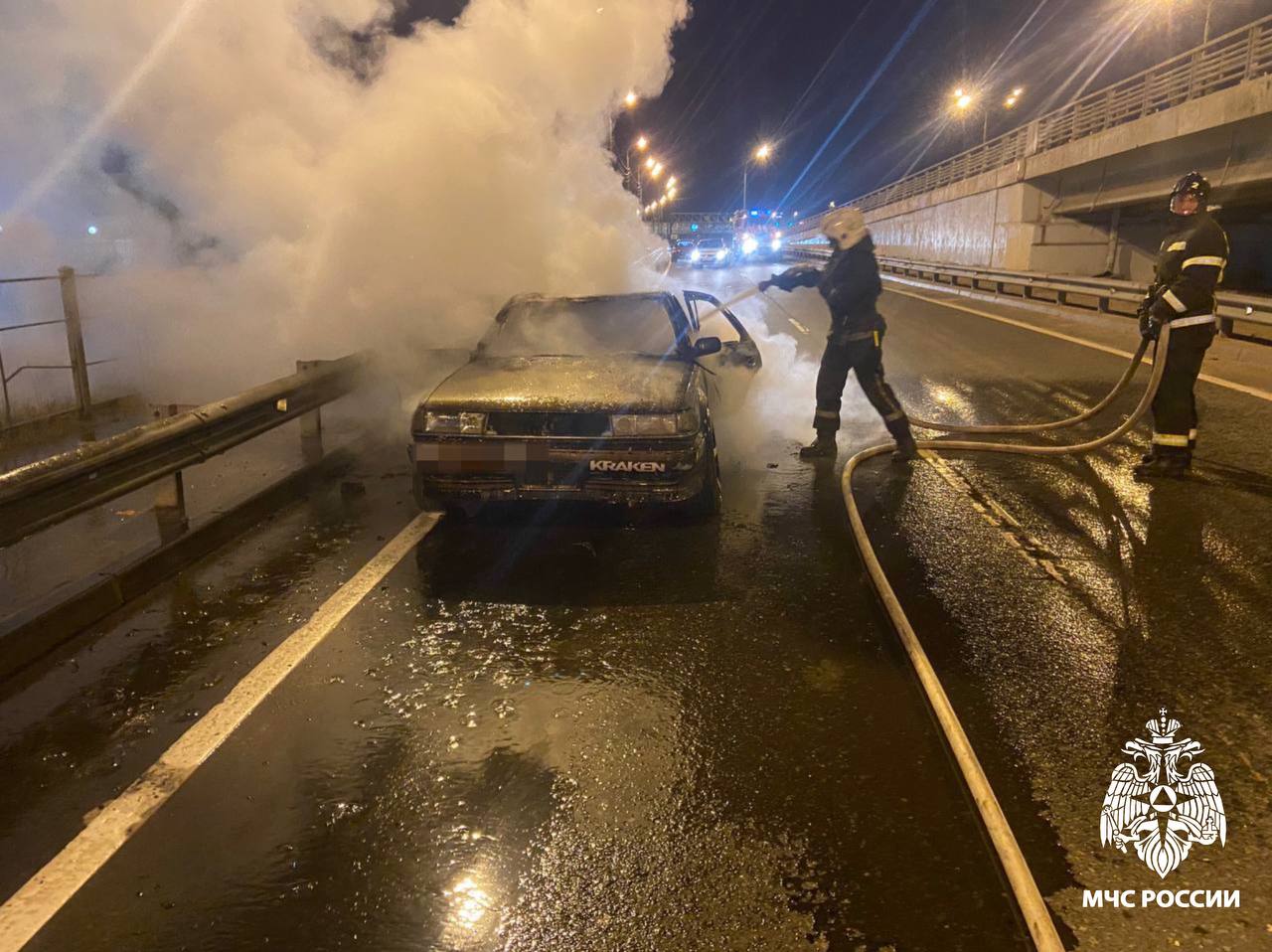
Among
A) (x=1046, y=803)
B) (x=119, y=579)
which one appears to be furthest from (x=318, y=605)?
(x=1046, y=803)

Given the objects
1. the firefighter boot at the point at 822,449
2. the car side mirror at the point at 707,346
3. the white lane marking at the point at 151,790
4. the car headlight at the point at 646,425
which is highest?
the car side mirror at the point at 707,346

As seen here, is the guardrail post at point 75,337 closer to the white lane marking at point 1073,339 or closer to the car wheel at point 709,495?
the car wheel at point 709,495

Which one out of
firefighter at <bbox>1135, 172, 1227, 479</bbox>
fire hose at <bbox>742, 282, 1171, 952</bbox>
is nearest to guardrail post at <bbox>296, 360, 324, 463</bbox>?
fire hose at <bbox>742, 282, 1171, 952</bbox>

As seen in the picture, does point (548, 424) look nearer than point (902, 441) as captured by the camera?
Yes

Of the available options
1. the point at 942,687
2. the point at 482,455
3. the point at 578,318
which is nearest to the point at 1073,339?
the point at 578,318

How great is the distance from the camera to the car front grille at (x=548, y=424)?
483 centimetres

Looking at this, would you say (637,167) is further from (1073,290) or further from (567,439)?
(567,439)

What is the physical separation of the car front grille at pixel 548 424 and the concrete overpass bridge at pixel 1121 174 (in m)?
17.6

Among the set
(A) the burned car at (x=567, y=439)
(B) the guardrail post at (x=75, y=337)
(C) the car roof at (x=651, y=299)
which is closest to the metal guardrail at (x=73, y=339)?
(B) the guardrail post at (x=75, y=337)

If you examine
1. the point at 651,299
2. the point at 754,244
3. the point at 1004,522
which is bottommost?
the point at 1004,522

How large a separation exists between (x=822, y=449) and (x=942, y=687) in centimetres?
372

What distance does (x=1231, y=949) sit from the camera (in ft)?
6.92

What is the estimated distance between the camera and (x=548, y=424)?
191 inches

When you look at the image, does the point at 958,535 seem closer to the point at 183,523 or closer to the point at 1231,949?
the point at 1231,949
